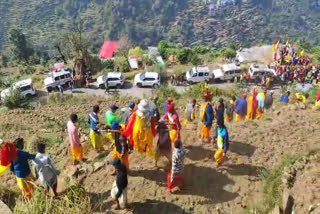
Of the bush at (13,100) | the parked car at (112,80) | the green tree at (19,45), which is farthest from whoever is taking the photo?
the green tree at (19,45)

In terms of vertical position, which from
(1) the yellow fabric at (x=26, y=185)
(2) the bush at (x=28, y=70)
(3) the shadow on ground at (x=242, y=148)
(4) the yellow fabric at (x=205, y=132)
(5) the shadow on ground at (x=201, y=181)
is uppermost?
(4) the yellow fabric at (x=205, y=132)

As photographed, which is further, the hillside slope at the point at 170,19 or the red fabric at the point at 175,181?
the hillside slope at the point at 170,19

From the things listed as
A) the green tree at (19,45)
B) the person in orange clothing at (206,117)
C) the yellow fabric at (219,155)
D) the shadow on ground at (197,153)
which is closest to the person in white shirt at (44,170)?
the shadow on ground at (197,153)

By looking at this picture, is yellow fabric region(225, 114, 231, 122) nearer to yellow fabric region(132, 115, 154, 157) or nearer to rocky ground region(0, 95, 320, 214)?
rocky ground region(0, 95, 320, 214)

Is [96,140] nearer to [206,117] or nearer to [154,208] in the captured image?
[206,117]

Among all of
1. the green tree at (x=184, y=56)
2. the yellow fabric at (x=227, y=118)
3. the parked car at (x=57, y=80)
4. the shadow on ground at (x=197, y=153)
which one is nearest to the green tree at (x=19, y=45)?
the parked car at (x=57, y=80)

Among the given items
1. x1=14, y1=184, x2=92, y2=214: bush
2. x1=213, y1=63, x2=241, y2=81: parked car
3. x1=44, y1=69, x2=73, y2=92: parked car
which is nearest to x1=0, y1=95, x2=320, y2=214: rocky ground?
x1=14, y1=184, x2=92, y2=214: bush

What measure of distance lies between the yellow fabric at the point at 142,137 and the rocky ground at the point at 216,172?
2.04 ft

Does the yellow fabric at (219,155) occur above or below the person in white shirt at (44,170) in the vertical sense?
below

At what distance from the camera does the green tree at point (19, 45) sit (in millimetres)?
44578

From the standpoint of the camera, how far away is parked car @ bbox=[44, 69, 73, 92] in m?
26.8

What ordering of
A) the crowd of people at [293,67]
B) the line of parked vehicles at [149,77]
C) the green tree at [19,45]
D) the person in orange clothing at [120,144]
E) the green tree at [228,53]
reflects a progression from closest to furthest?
the person in orange clothing at [120,144]
the crowd of people at [293,67]
the line of parked vehicles at [149,77]
the green tree at [228,53]
the green tree at [19,45]

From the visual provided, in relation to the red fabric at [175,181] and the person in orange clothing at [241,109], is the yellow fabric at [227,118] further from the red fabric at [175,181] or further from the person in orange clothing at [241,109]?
the red fabric at [175,181]

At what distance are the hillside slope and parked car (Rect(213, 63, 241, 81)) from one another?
65.8 meters
